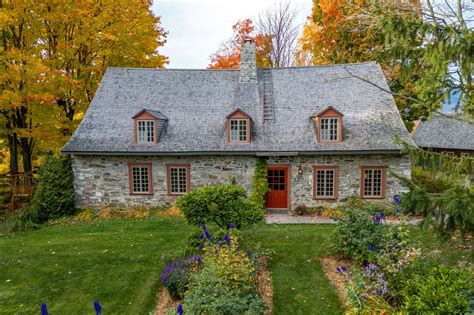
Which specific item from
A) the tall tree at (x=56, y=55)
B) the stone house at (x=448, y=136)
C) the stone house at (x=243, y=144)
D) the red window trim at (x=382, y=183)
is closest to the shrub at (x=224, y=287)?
the stone house at (x=243, y=144)

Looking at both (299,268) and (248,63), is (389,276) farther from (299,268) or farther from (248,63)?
(248,63)

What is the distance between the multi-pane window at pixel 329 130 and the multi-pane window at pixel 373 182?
202 cm

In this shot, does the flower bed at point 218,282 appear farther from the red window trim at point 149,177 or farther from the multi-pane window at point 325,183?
the red window trim at point 149,177

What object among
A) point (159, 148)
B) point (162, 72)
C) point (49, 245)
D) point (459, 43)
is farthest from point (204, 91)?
point (459, 43)

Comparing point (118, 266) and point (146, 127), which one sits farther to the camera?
point (146, 127)

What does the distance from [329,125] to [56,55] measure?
14.1 m

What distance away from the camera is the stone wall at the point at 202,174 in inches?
594

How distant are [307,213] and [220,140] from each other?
17.0 ft

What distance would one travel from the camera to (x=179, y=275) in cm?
729

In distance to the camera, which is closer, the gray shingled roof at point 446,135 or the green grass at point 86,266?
the green grass at point 86,266

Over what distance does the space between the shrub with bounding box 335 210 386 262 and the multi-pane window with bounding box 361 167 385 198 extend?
21.1 feet

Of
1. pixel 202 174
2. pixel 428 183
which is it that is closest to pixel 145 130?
pixel 202 174

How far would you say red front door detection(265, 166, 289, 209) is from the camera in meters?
15.6

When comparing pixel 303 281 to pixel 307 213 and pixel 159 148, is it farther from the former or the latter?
pixel 159 148
